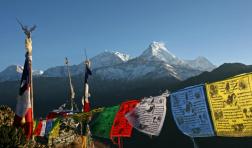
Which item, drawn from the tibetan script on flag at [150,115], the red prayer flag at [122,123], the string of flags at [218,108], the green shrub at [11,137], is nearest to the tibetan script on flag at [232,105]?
the string of flags at [218,108]

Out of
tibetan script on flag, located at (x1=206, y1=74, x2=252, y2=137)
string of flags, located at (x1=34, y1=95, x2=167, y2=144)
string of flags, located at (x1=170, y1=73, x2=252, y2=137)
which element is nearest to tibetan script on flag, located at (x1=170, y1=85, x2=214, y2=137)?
string of flags, located at (x1=170, y1=73, x2=252, y2=137)

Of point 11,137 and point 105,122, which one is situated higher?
point 105,122

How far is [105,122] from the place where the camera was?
2117cm

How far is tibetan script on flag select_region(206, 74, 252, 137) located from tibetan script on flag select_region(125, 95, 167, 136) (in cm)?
315

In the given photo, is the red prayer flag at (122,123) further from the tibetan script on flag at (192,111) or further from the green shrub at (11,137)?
the green shrub at (11,137)

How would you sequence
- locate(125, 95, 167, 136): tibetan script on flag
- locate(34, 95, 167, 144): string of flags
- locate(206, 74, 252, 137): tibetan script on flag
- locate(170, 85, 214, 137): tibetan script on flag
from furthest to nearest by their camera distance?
locate(34, 95, 167, 144): string of flags → locate(125, 95, 167, 136): tibetan script on flag → locate(170, 85, 214, 137): tibetan script on flag → locate(206, 74, 252, 137): tibetan script on flag

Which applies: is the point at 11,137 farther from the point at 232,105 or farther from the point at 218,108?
the point at 232,105

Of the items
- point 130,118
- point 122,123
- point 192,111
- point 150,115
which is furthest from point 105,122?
point 192,111

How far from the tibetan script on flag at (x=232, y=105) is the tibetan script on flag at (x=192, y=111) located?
43cm

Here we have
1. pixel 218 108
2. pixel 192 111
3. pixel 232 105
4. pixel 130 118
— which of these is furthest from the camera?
pixel 130 118

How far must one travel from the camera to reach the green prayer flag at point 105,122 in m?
20.6

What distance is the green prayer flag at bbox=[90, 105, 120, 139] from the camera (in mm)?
20647

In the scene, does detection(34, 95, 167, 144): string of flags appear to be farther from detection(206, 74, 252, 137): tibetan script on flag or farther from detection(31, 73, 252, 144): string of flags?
detection(206, 74, 252, 137): tibetan script on flag

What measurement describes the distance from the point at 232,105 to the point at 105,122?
28.7 feet
